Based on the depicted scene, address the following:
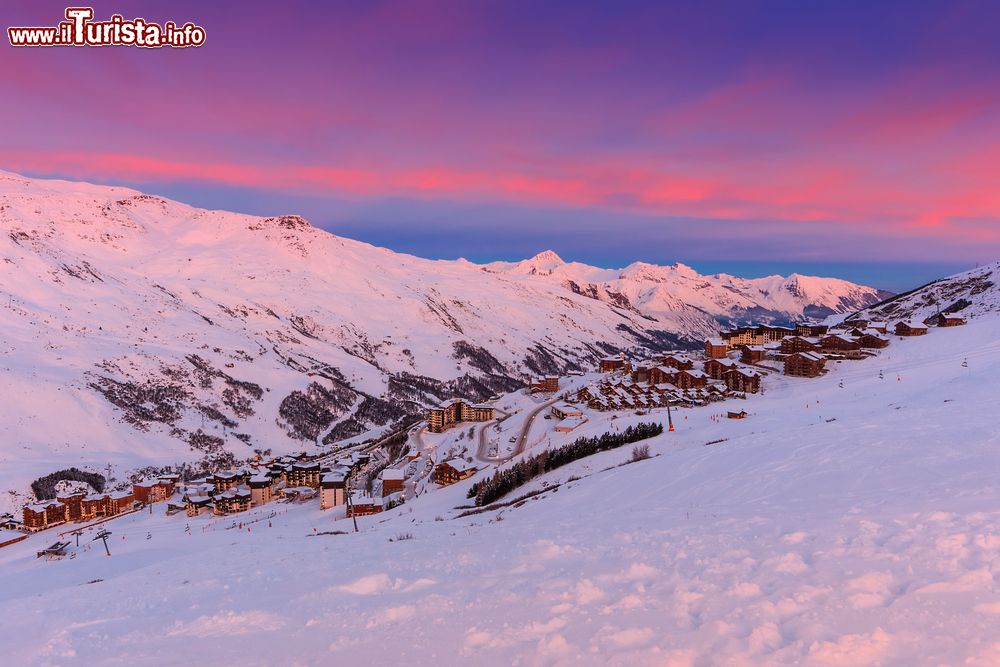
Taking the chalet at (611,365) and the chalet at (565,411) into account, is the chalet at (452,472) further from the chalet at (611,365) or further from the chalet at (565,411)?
the chalet at (611,365)

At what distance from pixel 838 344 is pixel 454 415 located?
219 ft

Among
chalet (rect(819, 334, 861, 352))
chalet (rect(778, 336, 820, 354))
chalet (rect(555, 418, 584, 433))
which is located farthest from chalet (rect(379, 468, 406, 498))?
chalet (rect(819, 334, 861, 352))

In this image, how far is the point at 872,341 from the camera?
3317 inches

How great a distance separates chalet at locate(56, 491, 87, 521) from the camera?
7900 cm

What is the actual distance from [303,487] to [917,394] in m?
87.1

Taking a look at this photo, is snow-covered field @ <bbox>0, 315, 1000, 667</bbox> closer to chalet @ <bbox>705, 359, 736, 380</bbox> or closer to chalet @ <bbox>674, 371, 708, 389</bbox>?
chalet @ <bbox>674, 371, 708, 389</bbox>

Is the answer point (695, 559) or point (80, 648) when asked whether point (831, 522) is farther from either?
point (80, 648)

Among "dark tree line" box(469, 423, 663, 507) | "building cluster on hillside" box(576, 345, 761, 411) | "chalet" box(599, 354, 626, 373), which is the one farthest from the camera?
"chalet" box(599, 354, 626, 373)

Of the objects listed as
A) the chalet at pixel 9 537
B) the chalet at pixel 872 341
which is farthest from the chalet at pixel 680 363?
the chalet at pixel 9 537

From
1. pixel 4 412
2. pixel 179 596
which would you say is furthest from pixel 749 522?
pixel 4 412

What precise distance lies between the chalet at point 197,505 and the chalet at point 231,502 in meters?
1.56

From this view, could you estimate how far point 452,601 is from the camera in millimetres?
11477

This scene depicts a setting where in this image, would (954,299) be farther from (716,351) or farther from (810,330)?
(716,351)

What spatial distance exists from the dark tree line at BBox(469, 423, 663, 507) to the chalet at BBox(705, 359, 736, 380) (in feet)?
118
